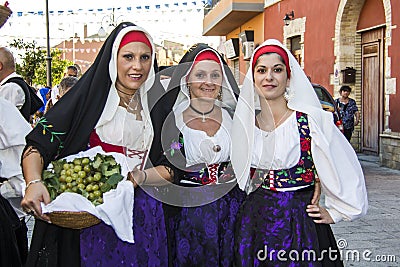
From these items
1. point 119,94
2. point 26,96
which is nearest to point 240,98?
point 119,94

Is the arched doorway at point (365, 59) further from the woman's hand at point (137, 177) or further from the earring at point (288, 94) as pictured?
the woman's hand at point (137, 177)

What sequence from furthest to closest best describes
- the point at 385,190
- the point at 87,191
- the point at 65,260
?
the point at 385,190
the point at 65,260
the point at 87,191

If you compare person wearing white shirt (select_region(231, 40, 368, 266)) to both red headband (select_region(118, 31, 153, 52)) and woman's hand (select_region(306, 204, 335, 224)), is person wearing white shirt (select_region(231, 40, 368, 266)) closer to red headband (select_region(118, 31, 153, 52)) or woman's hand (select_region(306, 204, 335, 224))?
woman's hand (select_region(306, 204, 335, 224))

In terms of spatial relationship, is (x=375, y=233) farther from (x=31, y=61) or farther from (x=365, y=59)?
(x=31, y=61)

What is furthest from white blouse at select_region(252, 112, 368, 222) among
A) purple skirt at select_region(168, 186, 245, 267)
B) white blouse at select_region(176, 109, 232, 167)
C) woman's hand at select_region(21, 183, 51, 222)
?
woman's hand at select_region(21, 183, 51, 222)

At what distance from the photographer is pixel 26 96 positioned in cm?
534

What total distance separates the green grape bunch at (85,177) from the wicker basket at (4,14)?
1142 millimetres

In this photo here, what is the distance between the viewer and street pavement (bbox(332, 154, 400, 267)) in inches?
183

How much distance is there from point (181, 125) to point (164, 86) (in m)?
0.24

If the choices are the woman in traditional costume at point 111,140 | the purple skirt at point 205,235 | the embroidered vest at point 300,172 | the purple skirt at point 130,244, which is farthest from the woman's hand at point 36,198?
the embroidered vest at point 300,172

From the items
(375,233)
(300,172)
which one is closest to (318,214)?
(300,172)

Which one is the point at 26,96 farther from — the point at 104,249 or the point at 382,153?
the point at 382,153

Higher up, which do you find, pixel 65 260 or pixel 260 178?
pixel 260 178

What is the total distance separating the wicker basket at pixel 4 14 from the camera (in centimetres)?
321
